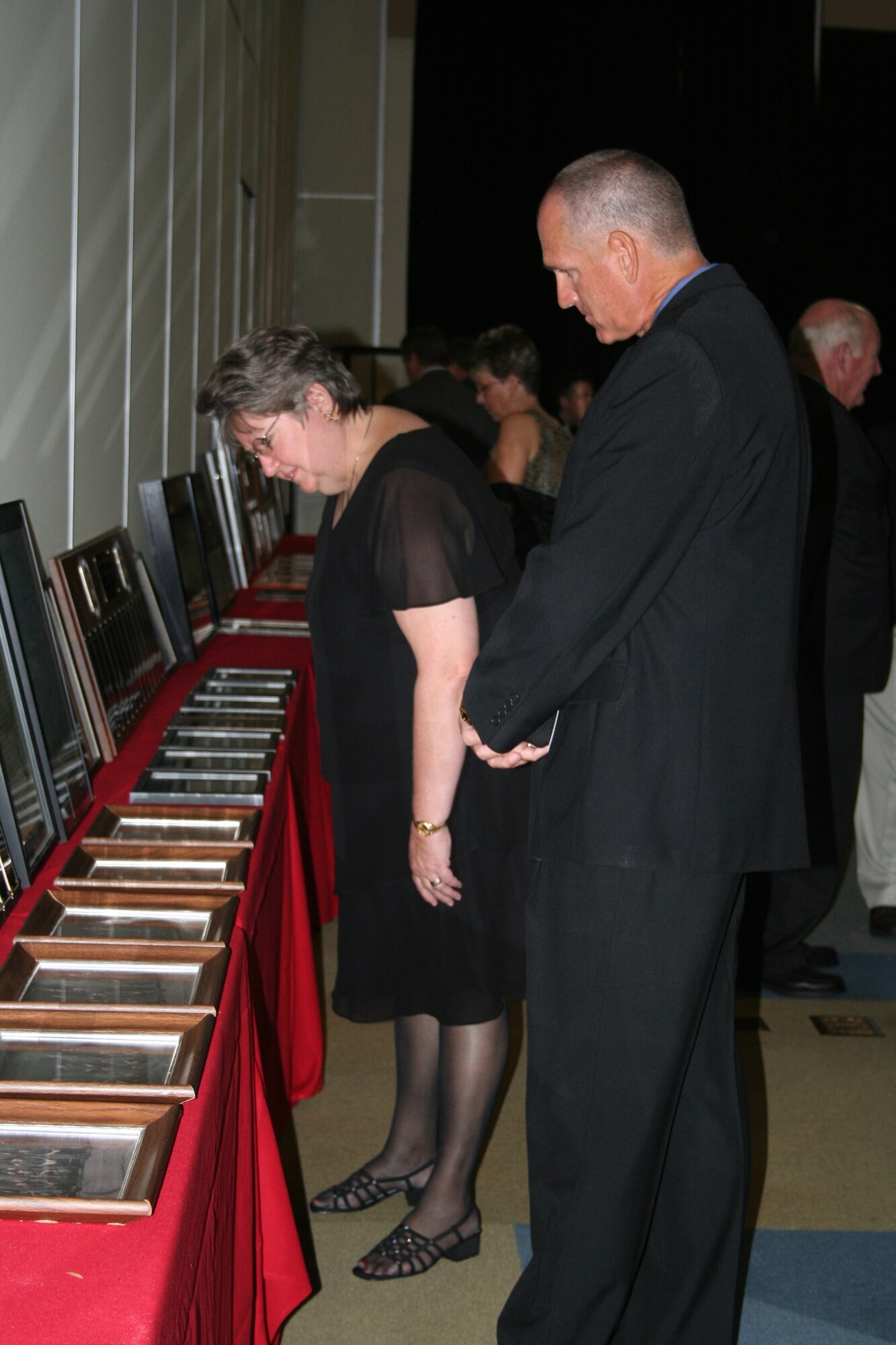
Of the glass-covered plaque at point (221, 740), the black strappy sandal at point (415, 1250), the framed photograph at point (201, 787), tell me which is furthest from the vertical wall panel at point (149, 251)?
the black strappy sandal at point (415, 1250)

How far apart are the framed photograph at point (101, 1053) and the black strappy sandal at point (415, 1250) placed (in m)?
1.02

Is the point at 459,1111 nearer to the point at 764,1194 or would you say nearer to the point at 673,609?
the point at 764,1194

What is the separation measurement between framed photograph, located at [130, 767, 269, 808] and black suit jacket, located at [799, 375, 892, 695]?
5.20ft

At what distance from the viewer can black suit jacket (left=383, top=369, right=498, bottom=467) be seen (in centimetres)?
547

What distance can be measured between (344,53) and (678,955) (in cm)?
920

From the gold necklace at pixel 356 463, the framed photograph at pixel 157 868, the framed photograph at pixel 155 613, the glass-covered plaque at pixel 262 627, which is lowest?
the framed photograph at pixel 157 868

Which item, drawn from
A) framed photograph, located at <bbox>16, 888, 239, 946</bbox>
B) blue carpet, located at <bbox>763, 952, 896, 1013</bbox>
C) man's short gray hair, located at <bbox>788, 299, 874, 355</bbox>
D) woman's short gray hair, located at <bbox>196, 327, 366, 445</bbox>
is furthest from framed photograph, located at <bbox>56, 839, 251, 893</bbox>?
man's short gray hair, located at <bbox>788, 299, 874, 355</bbox>

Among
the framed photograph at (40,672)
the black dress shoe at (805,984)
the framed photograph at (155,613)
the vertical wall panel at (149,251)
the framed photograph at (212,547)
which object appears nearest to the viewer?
the framed photograph at (40,672)

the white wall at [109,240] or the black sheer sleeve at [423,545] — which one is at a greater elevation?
the white wall at [109,240]

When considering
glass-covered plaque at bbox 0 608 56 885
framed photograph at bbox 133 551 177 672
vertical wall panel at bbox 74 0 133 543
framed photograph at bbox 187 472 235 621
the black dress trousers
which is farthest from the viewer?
framed photograph at bbox 187 472 235 621

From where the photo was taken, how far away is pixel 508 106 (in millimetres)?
10016

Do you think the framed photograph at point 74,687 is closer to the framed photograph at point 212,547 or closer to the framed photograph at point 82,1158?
the framed photograph at point 82,1158

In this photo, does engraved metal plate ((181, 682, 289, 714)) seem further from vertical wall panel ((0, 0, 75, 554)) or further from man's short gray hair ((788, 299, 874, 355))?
man's short gray hair ((788, 299, 874, 355))

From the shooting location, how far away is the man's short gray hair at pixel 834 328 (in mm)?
3279
